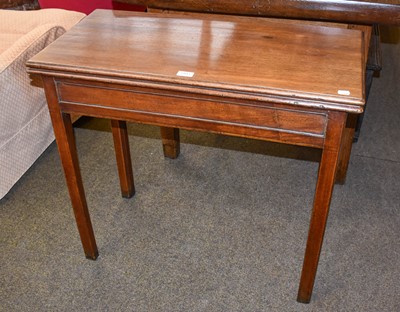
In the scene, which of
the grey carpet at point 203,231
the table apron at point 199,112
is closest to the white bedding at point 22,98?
the grey carpet at point 203,231

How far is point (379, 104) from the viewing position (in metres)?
2.70

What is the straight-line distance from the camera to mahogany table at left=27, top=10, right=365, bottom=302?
118 centimetres

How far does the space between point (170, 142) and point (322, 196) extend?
1.02 meters

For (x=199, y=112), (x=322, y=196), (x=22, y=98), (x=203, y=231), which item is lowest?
(x=203, y=231)

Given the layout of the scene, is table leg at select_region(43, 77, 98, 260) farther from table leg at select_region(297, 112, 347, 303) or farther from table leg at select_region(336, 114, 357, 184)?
table leg at select_region(336, 114, 357, 184)

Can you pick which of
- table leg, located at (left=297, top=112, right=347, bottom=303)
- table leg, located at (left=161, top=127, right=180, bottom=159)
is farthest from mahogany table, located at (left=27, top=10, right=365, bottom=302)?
table leg, located at (left=161, top=127, right=180, bottom=159)

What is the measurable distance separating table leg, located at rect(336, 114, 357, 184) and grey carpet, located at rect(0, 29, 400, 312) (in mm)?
72

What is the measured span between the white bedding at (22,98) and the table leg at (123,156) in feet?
1.54

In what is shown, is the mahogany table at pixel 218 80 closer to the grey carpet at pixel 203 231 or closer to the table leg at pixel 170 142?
the grey carpet at pixel 203 231

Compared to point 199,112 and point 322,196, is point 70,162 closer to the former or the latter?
point 199,112

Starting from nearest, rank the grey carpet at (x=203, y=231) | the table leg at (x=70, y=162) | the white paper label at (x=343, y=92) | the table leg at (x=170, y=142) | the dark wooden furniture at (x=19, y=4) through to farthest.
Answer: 1. the white paper label at (x=343, y=92)
2. the table leg at (x=70, y=162)
3. the grey carpet at (x=203, y=231)
4. the table leg at (x=170, y=142)
5. the dark wooden furniture at (x=19, y=4)

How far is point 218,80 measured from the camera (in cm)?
120

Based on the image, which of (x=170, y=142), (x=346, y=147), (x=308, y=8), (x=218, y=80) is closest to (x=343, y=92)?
(x=218, y=80)

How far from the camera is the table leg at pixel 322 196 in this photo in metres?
1.17
